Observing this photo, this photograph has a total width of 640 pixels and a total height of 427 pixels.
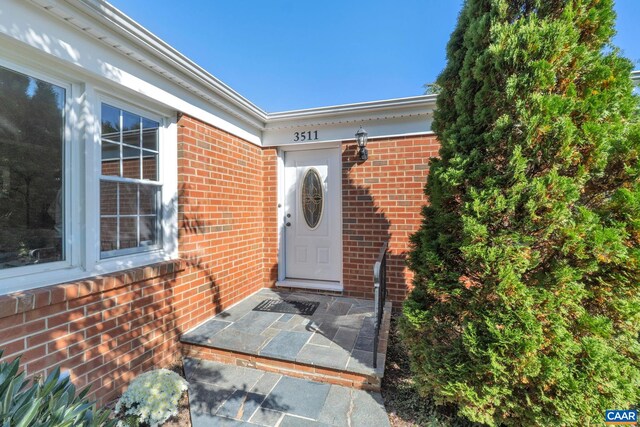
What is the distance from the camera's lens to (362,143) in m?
3.98

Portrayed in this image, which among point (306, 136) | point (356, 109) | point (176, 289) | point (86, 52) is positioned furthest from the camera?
point (306, 136)

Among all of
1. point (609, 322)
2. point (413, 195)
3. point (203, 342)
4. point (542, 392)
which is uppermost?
point (413, 195)

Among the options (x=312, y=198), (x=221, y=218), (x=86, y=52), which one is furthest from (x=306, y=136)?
(x=86, y=52)

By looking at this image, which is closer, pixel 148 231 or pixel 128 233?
pixel 128 233

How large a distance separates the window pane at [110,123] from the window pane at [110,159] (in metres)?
0.07

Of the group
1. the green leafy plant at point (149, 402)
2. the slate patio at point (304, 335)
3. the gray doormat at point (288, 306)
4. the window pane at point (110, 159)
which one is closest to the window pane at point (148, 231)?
the window pane at point (110, 159)

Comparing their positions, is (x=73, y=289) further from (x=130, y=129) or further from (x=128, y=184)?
(x=130, y=129)

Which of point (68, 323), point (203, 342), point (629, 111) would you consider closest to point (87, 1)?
point (68, 323)

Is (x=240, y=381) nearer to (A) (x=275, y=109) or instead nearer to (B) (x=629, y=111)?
(B) (x=629, y=111)

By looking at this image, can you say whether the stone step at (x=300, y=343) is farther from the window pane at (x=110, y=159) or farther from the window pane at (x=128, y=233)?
the window pane at (x=110, y=159)

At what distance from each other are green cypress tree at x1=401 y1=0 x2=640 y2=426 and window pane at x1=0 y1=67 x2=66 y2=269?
9.54ft

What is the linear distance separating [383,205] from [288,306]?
2016mm

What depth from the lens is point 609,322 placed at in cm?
159

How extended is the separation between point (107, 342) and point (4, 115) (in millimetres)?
1778
